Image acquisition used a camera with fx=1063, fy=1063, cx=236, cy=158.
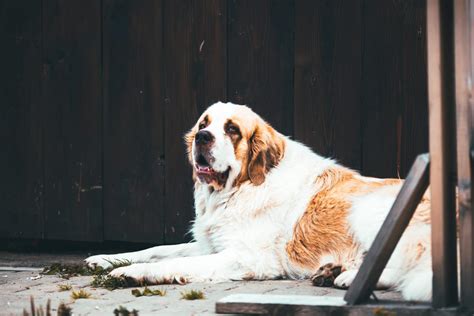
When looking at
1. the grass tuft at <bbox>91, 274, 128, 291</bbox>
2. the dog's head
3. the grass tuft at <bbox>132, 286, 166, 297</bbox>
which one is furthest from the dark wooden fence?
the grass tuft at <bbox>132, 286, 166, 297</bbox>

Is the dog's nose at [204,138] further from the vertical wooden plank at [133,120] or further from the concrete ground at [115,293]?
the vertical wooden plank at [133,120]

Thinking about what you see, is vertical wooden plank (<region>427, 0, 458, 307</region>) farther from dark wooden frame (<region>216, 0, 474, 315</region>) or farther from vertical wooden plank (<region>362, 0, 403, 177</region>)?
vertical wooden plank (<region>362, 0, 403, 177</region>)

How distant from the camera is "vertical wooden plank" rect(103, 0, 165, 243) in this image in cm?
712

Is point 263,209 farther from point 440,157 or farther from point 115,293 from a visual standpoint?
point 440,157

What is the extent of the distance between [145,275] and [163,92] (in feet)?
5.67

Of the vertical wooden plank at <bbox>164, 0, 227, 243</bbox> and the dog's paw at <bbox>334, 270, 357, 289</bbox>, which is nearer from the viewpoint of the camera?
the dog's paw at <bbox>334, 270, 357, 289</bbox>

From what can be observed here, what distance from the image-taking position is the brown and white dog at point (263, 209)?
230 inches

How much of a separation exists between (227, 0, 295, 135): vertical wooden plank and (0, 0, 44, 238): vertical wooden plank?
4.67 feet

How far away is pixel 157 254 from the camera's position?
260 inches

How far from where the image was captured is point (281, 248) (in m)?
6.13

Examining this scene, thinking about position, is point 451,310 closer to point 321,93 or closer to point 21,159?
point 321,93

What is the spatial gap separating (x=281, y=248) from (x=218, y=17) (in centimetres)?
170

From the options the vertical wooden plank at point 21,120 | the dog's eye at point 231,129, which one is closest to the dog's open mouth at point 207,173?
the dog's eye at point 231,129

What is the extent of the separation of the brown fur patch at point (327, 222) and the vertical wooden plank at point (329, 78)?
1.82ft
